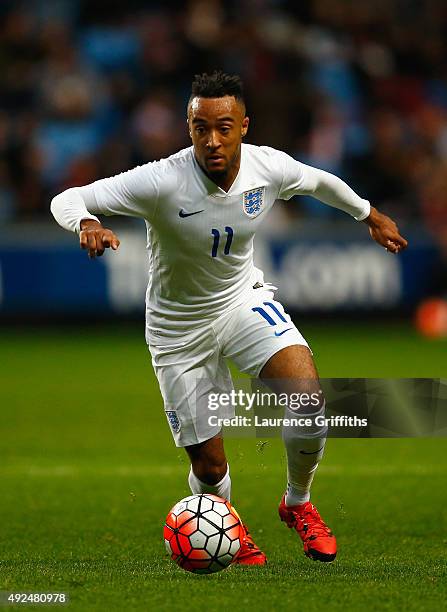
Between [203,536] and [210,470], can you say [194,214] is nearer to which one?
[210,470]

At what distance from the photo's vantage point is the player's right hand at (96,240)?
504 cm

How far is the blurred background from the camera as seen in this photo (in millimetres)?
15352

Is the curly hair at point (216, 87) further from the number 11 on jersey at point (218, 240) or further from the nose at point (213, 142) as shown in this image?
the number 11 on jersey at point (218, 240)

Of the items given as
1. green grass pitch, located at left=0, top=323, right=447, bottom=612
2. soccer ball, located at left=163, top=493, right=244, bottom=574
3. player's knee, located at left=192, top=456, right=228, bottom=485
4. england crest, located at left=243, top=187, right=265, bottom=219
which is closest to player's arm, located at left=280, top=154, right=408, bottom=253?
england crest, located at left=243, top=187, right=265, bottom=219

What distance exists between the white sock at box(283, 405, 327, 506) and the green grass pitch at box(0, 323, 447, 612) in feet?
0.76

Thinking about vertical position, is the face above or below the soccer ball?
above

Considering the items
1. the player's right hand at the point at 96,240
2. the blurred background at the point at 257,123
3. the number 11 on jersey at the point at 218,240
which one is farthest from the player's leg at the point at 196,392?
the blurred background at the point at 257,123

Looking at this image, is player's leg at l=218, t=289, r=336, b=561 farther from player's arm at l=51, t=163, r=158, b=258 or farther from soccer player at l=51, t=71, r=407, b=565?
player's arm at l=51, t=163, r=158, b=258

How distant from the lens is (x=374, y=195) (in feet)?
53.2

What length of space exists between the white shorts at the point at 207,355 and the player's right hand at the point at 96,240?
35.6 inches

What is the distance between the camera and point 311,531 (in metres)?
5.69

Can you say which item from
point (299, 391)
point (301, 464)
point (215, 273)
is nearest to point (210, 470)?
point (301, 464)

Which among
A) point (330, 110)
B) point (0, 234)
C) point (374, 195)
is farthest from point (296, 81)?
point (0, 234)

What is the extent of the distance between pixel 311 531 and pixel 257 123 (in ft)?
36.6
